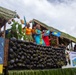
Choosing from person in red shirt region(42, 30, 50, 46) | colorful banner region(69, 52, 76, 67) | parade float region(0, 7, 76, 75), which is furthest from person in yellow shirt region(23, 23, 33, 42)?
colorful banner region(69, 52, 76, 67)

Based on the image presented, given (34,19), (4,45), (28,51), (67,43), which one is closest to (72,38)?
(67,43)

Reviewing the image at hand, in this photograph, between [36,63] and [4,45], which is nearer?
[4,45]

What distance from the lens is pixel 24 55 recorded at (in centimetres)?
1088

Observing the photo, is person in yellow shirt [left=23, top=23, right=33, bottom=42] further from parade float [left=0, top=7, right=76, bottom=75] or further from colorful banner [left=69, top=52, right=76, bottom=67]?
colorful banner [left=69, top=52, right=76, bottom=67]

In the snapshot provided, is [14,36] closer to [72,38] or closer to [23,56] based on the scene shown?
[23,56]

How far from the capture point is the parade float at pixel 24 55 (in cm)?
1017

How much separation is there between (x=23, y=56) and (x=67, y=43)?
6.88m

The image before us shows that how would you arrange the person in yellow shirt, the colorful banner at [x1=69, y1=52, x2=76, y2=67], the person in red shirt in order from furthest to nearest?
the colorful banner at [x1=69, y1=52, x2=76, y2=67] < the person in red shirt < the person in yellow shirt

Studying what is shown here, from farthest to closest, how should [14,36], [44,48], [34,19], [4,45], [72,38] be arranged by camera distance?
1. [72,38]
2. [34,19]
3. [44,48]
4. [14,36]
5. [4,45]

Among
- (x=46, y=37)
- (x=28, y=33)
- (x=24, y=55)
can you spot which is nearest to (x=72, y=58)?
(x=46, y=37)

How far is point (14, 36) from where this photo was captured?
11.0 meters

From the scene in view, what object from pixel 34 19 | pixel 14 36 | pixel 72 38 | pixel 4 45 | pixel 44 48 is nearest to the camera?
pixel 4 45

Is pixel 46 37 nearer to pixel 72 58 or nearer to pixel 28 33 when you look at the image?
pixel 28 33

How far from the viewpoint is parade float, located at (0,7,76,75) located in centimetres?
1017
